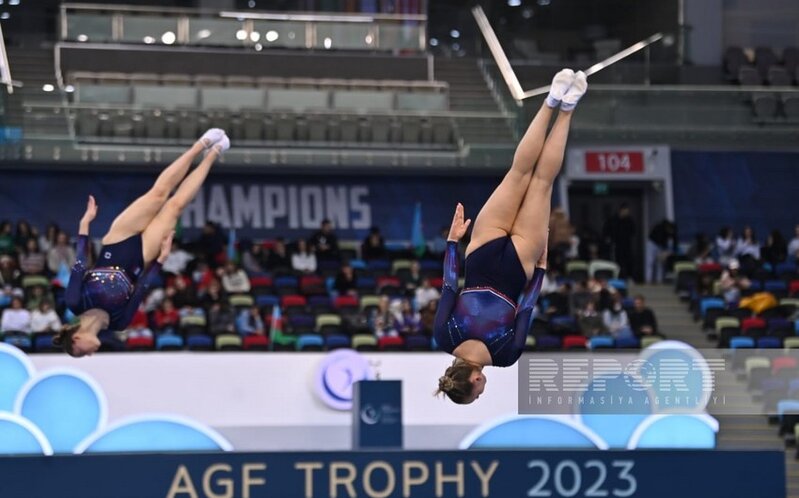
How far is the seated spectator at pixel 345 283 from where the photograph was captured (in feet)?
57.3

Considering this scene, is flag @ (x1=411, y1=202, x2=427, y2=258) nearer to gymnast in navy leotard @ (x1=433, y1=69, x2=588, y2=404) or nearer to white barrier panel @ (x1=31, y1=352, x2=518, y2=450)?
white barrier panel @ (x1=31, y1=352, x2=518, y2=450)

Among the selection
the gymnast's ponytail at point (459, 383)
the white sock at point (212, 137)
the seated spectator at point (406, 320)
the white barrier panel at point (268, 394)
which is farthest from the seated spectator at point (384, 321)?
the gymnast's ponytail at point (459, 383)

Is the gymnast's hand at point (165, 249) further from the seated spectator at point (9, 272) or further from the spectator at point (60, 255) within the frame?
the spectator at point (60, 255)

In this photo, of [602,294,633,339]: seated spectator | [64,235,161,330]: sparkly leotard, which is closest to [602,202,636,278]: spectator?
[602,294,633,339]: seated spectator

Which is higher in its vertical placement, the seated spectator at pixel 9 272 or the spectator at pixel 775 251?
the spectator at pixel 775 251

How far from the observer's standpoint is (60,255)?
57.6 ft

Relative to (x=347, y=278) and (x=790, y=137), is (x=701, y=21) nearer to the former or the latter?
(x=790, y=137)

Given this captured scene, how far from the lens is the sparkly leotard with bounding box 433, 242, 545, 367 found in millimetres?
8477

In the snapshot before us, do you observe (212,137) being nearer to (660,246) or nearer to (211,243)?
(211,243)

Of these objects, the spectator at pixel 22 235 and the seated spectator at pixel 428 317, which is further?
the spectator at pixel 22 235

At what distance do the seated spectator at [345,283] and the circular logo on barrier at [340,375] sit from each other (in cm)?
203

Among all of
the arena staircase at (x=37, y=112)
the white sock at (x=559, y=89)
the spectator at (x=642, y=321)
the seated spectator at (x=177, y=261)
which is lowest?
the spectator at (x=642, y=321)

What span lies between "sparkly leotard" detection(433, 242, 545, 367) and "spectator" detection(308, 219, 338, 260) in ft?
32.9

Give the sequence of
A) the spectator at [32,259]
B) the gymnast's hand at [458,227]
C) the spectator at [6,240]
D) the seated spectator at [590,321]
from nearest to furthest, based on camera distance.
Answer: the gymnast's hand at [458,227], the seated spectator at [590,321], the spectator at [32,259], the spectator at [6,240]
